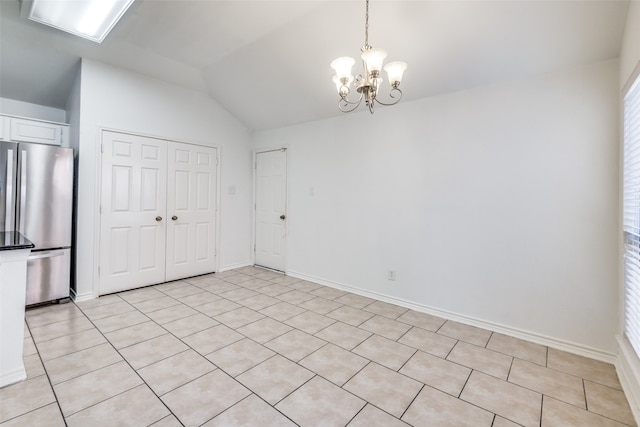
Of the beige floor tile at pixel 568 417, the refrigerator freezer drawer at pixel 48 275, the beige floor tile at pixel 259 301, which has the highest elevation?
the refrigerator freezer drawer at pixel 48 275

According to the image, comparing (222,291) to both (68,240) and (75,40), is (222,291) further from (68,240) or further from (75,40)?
(75,40)

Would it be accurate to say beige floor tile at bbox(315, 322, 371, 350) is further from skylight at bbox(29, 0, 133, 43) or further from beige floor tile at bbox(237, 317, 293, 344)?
skylight at bbox(29, 0, 133, 43)

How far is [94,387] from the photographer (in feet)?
6.15

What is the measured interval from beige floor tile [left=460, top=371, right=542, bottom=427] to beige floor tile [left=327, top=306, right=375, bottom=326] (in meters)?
1.16

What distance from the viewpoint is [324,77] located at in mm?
3373

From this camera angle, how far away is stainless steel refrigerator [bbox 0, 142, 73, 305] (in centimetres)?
299

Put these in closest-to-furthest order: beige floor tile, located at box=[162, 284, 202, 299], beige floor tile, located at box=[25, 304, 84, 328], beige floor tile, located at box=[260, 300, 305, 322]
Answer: beige floor tile, located at box=[25, 304, 84, 328]
beige floor tile, located at box=[260, 300, 305, 322]
beige floor tile, located at box=[162, 284, 202, 299]

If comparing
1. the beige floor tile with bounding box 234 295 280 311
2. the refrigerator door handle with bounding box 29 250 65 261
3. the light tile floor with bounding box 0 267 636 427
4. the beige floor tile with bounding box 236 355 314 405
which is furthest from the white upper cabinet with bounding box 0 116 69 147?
the beige floor tile with bounding box 236 355 314 405

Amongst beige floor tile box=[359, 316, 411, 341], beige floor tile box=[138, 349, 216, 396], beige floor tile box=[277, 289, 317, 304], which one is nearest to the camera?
beige floor tile box=[138, 349, 216, 396]

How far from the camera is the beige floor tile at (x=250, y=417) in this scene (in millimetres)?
1596

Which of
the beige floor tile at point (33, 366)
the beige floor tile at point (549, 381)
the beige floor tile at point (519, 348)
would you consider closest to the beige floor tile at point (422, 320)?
the beige floor tile at point (519, 348)

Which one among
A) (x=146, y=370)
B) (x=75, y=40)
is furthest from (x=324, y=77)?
(x=146, y=370)

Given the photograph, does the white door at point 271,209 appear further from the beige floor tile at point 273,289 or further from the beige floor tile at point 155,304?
the beige floor tile at point 155,304

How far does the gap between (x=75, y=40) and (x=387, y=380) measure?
14.7 feet
